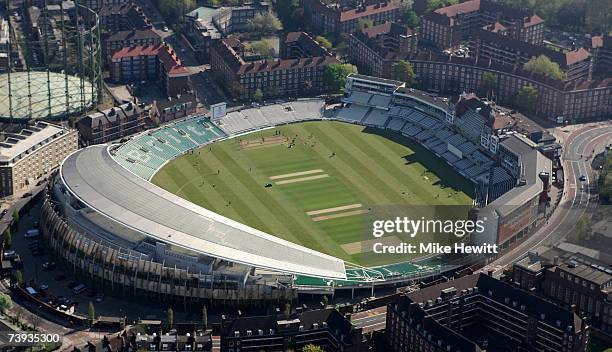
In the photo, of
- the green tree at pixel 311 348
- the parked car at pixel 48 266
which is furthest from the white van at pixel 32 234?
the green tree at pixel 311 348

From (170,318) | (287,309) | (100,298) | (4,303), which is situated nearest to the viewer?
(170,318)

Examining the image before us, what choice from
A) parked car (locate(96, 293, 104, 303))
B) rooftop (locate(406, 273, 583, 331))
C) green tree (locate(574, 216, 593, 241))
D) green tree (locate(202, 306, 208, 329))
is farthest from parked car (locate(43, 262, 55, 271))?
green tree (locate(574, 216, 593, 241))

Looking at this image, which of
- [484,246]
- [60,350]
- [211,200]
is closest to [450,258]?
[484,246]

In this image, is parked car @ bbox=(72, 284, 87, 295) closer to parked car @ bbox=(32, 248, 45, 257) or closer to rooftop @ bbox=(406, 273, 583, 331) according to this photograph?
parked car @ bbox=(32, 248, 45, 257)

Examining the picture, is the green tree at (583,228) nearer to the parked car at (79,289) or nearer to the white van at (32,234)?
the parked car at (79,289)

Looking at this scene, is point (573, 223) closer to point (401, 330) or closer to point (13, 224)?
point (401, 330)

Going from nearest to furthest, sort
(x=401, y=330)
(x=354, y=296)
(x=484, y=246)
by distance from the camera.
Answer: (x=401, y=330)
(x=354, y=296)
(x=484, y=246)

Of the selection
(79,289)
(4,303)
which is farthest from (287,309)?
(4,303)

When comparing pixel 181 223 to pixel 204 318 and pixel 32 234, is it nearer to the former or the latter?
pixel 204 318
